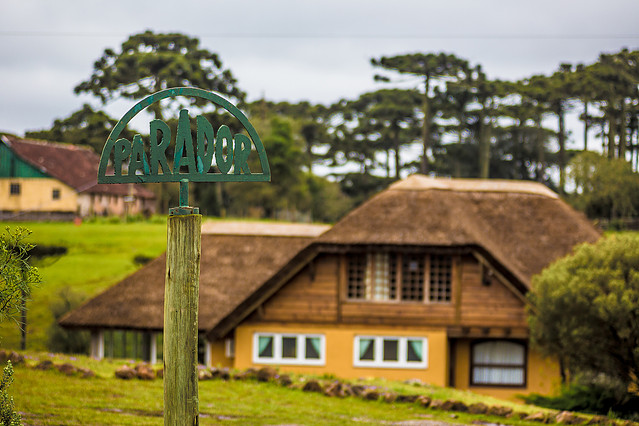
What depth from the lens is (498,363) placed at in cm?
2522

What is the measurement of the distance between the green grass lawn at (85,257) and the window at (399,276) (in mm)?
16248

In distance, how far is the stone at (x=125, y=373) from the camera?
18.5 meters

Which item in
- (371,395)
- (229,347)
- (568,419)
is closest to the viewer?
(568,419)

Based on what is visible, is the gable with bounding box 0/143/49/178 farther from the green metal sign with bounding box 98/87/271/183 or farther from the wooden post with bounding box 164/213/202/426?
the wooden post with bounding box 164/213/202/426

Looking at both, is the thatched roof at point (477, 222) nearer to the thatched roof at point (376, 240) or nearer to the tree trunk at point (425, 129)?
the thatched roof at point (376, 240)

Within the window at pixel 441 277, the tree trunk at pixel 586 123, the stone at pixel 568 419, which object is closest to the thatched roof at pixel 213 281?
the window at pixel 441 277

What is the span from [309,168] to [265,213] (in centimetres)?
551

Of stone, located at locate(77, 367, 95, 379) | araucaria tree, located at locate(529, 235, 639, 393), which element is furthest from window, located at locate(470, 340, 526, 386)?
stone, located at locate(77, 367, 95, 379)

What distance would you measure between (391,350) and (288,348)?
3.29m

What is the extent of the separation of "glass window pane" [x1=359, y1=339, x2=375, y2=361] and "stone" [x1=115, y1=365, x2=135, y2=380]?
828 cm

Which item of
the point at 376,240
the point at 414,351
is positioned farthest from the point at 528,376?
the point at 376,240

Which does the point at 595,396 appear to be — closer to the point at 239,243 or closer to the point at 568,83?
the point at 239,243

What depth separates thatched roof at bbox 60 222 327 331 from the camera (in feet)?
86.1

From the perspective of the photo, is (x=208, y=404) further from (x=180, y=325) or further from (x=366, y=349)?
(x=366, y=349)
